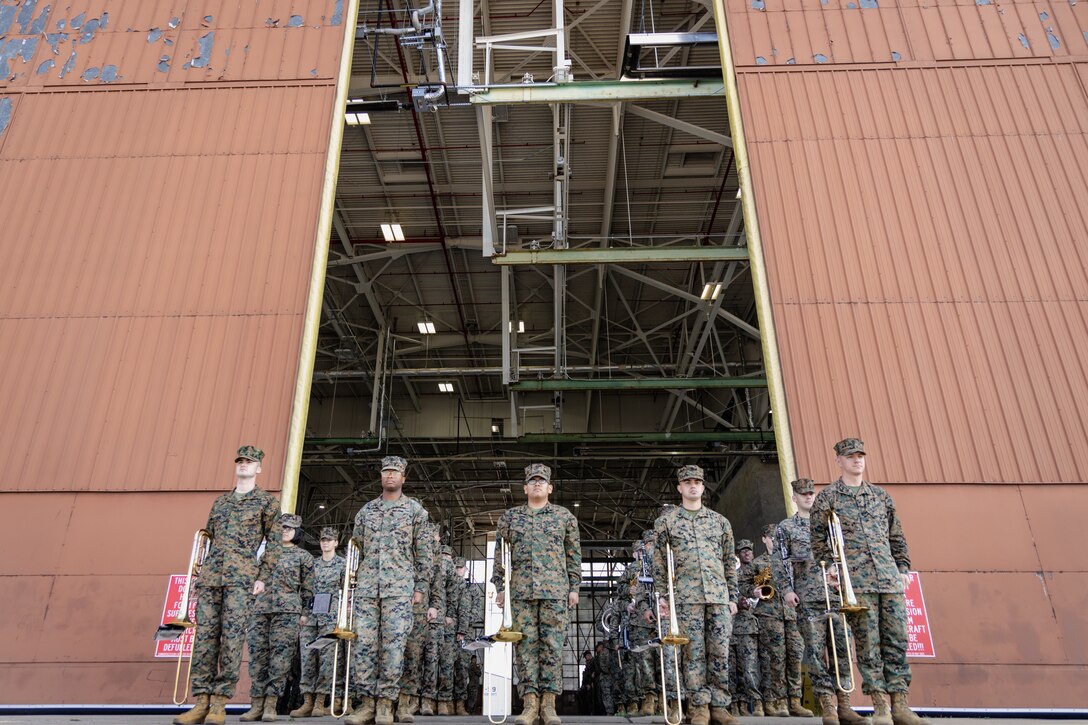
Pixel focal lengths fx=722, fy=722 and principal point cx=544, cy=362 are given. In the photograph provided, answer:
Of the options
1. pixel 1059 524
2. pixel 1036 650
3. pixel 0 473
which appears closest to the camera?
pixel 1036 650

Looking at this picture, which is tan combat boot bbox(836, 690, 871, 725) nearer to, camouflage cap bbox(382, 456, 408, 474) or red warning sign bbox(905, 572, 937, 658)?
red warning sign bbox(905, 572, 937, 658)

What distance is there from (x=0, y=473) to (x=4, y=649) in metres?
2.26

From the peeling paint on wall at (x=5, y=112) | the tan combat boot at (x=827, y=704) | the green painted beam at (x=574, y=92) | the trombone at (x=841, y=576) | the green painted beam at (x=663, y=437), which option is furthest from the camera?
the green painted beam at (x=663, y=437)

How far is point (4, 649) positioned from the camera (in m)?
8.73

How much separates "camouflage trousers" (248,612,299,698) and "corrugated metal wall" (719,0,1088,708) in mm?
6691

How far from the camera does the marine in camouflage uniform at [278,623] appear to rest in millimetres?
8297

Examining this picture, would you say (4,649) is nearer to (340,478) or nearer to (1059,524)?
(1059,524)

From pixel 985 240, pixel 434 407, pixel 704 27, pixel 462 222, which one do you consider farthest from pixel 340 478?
pixel 985 240

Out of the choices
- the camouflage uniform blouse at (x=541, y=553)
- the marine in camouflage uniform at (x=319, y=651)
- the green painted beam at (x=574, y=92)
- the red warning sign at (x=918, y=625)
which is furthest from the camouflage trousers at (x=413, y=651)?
the green painted beam at (x=574, y=92)

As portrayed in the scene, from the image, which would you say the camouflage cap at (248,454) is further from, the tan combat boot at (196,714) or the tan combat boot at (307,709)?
the tan combat boot at (307,709)

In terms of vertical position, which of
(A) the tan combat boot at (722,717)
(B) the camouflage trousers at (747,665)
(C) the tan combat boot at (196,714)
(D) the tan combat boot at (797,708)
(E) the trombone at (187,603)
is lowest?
(D) the tan combat boot at (797,708)

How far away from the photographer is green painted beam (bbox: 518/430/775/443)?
2056 centimetres

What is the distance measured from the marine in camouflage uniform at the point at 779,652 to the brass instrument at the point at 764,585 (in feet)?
1.09

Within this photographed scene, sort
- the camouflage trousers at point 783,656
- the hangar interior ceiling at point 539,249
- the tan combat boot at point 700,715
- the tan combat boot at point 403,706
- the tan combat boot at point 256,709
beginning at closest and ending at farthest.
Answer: the tan combat boot at point 700,715, the tan combat boot at point 403,706, the tan combat boot at point 256,709, the camouflage trousers at point 783,656, the hangar interior ceiling at point 539,249
